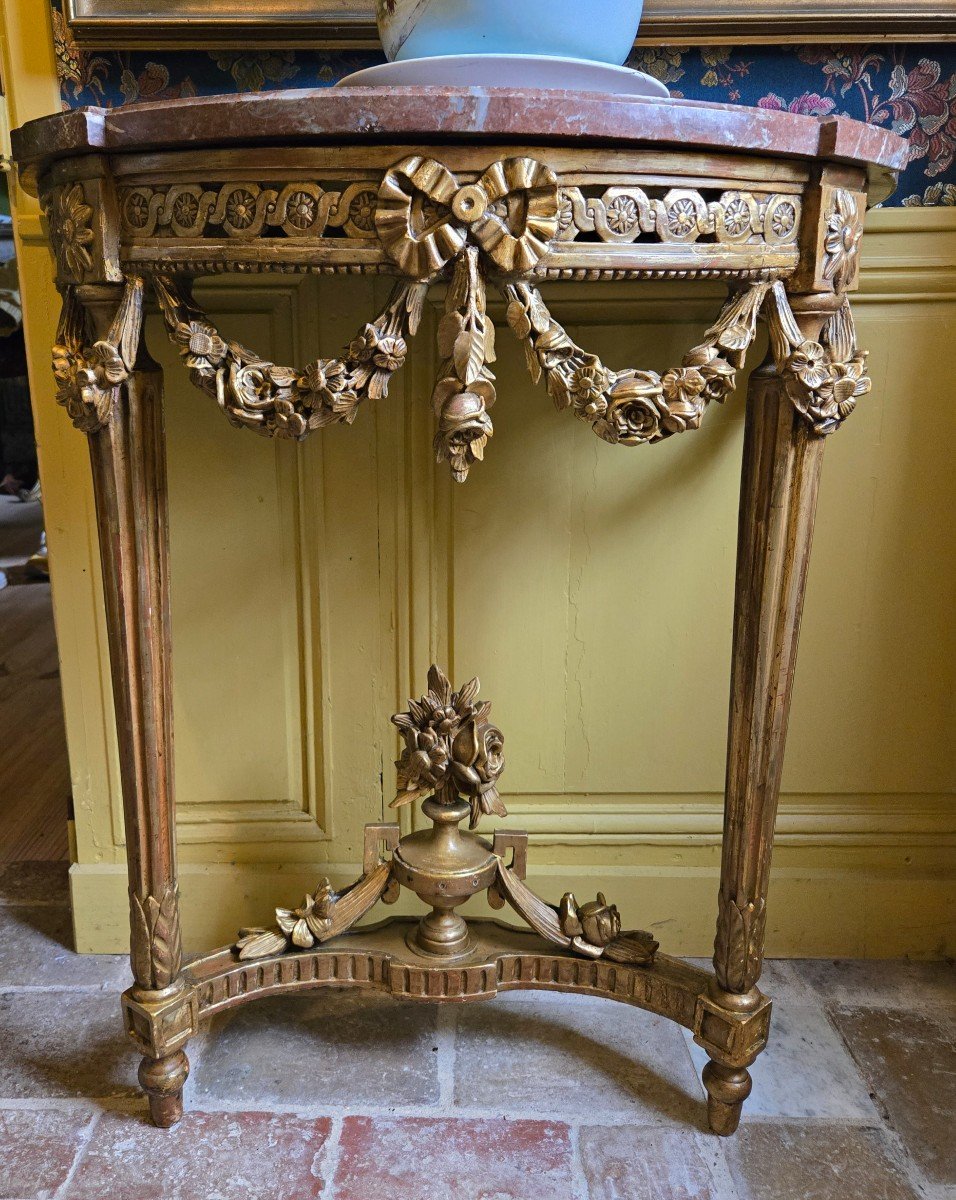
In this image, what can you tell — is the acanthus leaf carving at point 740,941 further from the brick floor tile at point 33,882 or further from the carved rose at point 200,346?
the brick floor tile at point 33,882

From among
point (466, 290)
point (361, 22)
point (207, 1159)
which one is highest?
point (361, 22)

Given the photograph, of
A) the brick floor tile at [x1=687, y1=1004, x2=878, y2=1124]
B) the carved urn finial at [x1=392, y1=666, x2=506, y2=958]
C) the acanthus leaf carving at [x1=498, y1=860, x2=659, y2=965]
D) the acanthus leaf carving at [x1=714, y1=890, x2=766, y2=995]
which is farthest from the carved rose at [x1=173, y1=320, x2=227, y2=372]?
the brick floor tile at [x1=687, y1=1004, x2=878, y2=1124]

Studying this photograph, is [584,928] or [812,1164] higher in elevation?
[584,928]

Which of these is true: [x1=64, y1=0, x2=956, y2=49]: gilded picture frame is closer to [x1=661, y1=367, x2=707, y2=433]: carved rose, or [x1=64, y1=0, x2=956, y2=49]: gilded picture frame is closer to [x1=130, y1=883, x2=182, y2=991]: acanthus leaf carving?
[x1=661, y1=367, x2=707, y2=433]: carved rose

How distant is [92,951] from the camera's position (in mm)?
1667

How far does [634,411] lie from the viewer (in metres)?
0.99

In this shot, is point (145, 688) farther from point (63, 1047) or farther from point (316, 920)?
point (63, 1047)

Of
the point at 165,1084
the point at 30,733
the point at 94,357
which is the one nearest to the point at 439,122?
the point at 94,357

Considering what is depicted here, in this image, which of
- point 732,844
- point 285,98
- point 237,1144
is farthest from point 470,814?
point 285,98

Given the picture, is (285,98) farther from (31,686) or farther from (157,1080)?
(31,686)

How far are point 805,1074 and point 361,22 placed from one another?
1532 millimetres

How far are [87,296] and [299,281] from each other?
0.46m

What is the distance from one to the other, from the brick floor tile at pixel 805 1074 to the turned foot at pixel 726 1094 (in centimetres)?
6

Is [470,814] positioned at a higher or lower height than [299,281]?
lower
